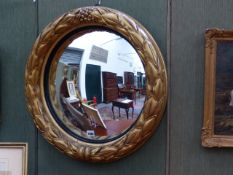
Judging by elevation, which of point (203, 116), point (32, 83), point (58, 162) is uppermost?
point (32, 83)

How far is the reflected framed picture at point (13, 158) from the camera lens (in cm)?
135

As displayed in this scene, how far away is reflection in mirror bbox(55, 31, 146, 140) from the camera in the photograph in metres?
1.31

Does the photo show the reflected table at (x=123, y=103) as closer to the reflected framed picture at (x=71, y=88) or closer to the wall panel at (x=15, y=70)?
the reflected framed picture at (x=71, y=88)

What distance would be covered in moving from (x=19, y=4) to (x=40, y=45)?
0.23m

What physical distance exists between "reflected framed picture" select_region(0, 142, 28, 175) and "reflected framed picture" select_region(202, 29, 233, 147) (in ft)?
2.40

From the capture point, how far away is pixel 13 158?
137cm

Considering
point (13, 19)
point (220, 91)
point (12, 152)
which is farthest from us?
point (13, 19)

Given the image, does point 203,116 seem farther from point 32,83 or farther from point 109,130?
point 32,83

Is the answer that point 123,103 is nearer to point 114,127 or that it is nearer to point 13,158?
point 114,127

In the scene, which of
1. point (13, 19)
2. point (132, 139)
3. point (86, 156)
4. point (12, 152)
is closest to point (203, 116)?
point (132, 139)

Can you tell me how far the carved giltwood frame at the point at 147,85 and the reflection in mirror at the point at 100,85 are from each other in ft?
0.12

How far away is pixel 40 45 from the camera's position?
138 cm

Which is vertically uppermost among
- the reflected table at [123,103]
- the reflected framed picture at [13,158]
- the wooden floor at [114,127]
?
the reflected table at [123,103]

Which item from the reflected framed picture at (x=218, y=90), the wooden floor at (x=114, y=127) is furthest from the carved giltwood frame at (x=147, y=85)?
the reflected framed picture at (x=218, y=90)
